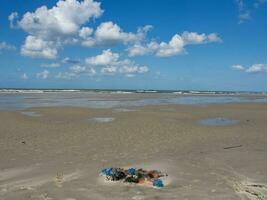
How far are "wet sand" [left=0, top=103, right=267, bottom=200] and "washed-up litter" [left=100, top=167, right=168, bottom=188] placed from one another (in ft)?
0.75

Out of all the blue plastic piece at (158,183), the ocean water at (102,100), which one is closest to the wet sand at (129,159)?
the blue plastic piece at (158,183)

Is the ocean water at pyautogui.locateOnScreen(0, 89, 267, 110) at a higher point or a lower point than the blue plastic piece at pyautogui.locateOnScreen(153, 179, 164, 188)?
lower

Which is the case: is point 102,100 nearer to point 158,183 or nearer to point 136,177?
point 136,177

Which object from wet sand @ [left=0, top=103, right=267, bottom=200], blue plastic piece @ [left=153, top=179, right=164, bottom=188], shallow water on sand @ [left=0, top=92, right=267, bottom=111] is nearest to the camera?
wet sand @ [left=0, top=103, right=267, bottom=200]

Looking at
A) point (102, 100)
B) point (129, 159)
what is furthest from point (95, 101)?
point (129, 159)

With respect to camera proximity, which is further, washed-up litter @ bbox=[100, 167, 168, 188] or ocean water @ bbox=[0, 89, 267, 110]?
ocean water @ bbox=[0, 89, 267, 110]

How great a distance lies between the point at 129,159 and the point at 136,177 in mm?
2904

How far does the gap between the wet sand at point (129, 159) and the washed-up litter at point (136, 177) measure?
23 centimetres

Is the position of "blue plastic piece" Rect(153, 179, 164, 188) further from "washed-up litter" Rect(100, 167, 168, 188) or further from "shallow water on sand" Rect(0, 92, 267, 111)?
"shallow water on sand" Rect(0, 92, 267, 111)

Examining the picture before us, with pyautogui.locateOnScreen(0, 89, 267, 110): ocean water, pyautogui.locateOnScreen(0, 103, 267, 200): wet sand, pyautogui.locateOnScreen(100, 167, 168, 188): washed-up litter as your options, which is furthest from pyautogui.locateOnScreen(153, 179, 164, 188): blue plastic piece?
pyautogui.locateOnScreen(0, 89, 267, 110): ocean water

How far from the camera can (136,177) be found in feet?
24.4

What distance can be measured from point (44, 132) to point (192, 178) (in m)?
9.87

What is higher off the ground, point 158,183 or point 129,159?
point 158,183

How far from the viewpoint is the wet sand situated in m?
6.79
